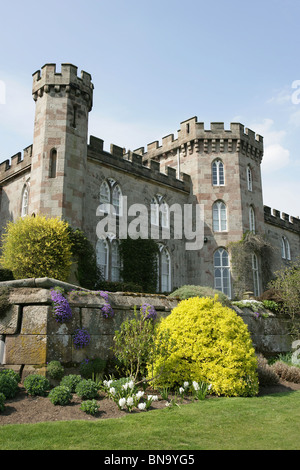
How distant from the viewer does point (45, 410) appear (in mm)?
6422

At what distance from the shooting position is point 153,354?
8086 millimetres

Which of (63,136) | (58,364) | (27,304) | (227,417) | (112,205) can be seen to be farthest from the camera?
(112,205)

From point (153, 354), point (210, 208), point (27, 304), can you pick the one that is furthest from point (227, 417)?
point (210, 208)

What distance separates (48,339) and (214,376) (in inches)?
129

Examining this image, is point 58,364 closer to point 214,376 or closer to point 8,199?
point 214,376

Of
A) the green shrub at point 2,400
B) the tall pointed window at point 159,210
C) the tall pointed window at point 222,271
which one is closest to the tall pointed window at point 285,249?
the tall pointed window at point 222,271

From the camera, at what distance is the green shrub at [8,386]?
6.73 m

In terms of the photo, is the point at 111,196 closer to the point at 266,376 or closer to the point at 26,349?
the point at 266,376

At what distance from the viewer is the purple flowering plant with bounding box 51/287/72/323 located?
8133 mm

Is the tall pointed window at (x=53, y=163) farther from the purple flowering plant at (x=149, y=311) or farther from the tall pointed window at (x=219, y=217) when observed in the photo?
the tall pointed window at (x=219, y=217)

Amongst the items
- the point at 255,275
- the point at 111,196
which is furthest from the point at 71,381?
the point at 255,275

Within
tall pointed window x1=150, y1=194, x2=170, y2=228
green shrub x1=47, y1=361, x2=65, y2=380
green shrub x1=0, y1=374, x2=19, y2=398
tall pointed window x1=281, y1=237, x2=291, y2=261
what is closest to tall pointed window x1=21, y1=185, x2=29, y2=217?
tall pointed window x1=150, y1=194, x2=170, y2=228

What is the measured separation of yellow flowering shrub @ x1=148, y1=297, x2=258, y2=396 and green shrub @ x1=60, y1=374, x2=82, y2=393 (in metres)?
1.43
